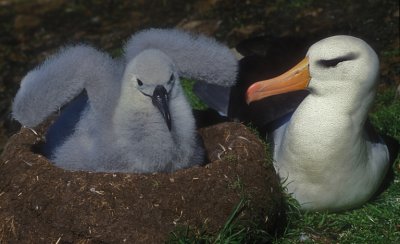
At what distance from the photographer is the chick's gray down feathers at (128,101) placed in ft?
15.8

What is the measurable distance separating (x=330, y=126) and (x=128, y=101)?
3.91 ft

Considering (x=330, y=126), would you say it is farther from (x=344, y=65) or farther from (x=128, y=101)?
(x=128, y=101)

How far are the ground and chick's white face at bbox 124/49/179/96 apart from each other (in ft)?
8.42

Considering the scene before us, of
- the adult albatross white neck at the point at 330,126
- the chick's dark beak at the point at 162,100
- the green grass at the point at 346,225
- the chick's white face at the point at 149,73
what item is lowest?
the green grass at the point at 346,225

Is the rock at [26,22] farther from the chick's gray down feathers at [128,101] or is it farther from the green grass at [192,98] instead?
the chick's gray down feathers at [128,101]

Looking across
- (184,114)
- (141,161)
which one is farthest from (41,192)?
(184,114)

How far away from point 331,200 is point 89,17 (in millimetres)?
4942

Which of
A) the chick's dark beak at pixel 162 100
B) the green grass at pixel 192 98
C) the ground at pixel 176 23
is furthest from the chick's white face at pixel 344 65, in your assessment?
the ground at pixel 176 23

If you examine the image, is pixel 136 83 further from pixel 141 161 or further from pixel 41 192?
pixel 41 192

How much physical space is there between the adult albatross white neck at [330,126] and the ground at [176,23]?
188 cm

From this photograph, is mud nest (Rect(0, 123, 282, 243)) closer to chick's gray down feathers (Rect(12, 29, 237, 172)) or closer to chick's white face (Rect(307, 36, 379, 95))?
chick's gray down feathers (Rect(12, 29, 237, 172))

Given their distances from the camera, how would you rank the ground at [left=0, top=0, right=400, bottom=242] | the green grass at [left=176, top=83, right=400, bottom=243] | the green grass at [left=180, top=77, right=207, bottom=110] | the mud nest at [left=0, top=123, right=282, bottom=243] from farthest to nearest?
the ground at [left=0, top=0, right=400, bottom=242] < the green grass at [left=180, top=77, right=207, bottom=110] < the green grass at [left=176, top=83, right=400, bottom=243] < the mud nest at [left=0, top=123, right=282, bottom=243]

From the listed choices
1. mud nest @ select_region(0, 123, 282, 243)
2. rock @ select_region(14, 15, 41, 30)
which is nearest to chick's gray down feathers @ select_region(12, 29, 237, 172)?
mud nest @ select_region(0, 123, 282, 243)

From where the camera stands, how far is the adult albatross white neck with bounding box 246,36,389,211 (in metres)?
5.01
